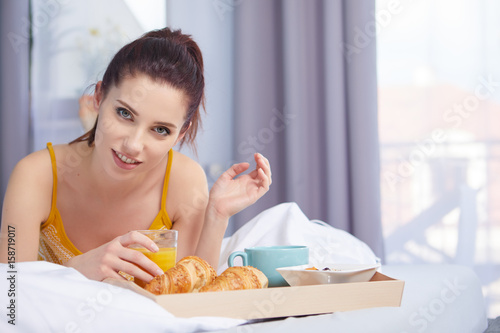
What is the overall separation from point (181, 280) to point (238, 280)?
9cm

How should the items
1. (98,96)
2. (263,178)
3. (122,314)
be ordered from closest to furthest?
(122,314)
(263,178)
(98,96)

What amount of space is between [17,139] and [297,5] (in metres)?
Result: 1.71

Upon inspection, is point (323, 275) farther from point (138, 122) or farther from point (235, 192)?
point (138, 122)

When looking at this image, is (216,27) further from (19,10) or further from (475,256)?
(475,256)

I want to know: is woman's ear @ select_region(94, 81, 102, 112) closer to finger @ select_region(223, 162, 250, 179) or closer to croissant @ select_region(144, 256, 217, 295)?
finger @ select_region(223, 162, 250, 179)

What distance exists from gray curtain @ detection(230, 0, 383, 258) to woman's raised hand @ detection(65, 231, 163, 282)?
1.62 m

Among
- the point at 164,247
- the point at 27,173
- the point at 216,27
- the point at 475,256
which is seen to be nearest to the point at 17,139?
the point at 216,27

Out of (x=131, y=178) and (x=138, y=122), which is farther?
(x=131, y=178)

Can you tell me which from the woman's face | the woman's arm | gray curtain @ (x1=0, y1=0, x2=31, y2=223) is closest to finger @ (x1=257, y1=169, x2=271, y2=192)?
the woman's arm

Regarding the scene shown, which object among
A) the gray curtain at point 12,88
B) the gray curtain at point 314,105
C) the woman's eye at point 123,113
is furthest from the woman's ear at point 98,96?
the gray curtain at point 12,88

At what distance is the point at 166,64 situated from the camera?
4.12ft

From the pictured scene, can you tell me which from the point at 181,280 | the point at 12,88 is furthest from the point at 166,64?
the point at 12,88

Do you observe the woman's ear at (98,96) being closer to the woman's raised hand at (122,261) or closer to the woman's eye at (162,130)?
the woman's eye at (162,130)

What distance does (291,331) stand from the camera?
717 mm
